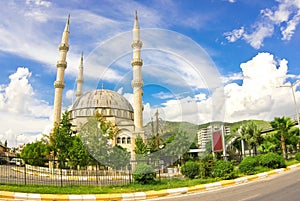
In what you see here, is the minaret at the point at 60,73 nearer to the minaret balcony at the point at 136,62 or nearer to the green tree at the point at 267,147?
the minaret balcony at the point at 136,62

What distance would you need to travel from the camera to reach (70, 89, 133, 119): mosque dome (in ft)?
151

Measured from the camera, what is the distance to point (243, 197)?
25.5 ft

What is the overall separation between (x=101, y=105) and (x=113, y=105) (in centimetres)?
213

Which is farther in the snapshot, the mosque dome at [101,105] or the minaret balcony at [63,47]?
the mosque dome at [101,105]

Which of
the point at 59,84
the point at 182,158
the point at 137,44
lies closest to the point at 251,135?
the point at 182,158

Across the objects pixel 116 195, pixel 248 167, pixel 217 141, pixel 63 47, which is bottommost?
pixel 116 195

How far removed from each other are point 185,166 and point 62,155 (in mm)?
17498

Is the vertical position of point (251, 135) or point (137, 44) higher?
point (137, 44)

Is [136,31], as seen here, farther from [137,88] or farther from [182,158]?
[182,158]

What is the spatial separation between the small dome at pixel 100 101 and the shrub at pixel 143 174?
3592 cm

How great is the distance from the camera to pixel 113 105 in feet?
157

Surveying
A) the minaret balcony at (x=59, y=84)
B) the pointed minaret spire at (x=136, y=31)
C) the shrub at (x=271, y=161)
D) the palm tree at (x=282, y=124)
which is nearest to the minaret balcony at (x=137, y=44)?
the pointed minaret spire at (x=136, y=31)

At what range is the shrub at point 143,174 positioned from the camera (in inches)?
446

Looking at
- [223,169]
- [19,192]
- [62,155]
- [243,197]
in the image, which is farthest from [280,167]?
[62,155]
